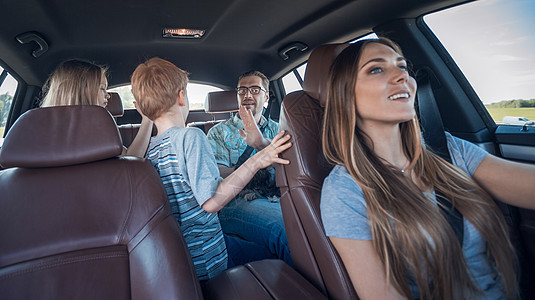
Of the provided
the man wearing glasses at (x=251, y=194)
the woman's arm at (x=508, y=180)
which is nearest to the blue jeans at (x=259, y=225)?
the man wearing glasses at (x=251, y=194)

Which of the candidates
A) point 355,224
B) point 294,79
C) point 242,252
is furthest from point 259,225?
point 294,79

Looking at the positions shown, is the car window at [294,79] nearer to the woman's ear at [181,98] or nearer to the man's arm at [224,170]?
the man's arm at [224,170]

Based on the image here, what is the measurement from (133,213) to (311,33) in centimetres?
243

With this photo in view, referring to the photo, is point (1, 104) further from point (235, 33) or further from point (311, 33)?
point (311, 33)

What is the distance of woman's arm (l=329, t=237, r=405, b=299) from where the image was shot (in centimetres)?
93

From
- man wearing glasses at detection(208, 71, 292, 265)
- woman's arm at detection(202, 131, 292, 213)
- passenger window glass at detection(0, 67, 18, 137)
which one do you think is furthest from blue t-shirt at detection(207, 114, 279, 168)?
passenger window glass at detection(0, 67, 18, 137)

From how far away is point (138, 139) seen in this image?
6.42ft

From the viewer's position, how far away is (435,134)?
1.39 metres

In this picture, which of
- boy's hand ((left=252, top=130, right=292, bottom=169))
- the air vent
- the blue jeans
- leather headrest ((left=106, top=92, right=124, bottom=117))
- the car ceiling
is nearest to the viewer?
boy's hand ((left=252, top=130, right=292, bottom=169))

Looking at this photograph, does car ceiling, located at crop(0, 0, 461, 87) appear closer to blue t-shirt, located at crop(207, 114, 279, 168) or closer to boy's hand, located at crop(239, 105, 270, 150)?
blue t-shirt, located at crop(207, 114, 279, 168)

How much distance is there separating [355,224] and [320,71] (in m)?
0.69

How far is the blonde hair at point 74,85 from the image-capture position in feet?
5.53

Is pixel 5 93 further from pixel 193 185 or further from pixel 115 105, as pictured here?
pixel 193 185

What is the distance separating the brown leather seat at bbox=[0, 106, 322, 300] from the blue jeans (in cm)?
67
